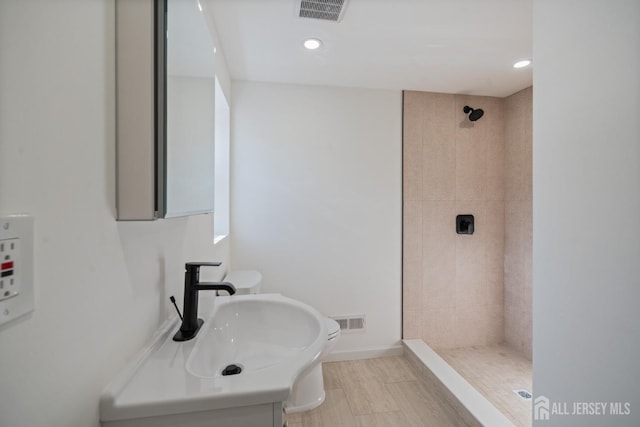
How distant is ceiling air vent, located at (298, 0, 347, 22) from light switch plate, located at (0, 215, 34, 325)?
157 cm

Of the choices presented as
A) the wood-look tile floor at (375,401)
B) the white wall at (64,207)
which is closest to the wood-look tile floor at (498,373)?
the wood-look tile floor at (375,401)

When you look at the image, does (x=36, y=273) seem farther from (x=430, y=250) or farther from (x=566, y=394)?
(x=430, y=250)

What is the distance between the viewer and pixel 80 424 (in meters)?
0.59

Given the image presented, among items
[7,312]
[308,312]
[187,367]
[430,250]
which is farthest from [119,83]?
[430,250]

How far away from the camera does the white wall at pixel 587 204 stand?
0.85 m

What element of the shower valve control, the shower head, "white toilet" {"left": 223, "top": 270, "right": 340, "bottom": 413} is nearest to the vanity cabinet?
"white toilet" {"left": 223, "top": 270, "right": 340, "bottom": 413}

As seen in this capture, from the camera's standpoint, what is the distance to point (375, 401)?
6.72ft

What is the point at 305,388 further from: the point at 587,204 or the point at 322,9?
the point at 322,9

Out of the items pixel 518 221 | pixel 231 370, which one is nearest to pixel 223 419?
pixel 231 370

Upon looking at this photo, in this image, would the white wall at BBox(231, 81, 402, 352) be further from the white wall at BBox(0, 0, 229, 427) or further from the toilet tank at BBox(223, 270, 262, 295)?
the white wall at BBox(0, 0, 229, 427)

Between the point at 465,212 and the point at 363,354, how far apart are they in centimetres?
159

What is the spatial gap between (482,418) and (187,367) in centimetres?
176

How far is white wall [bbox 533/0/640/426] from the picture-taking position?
0.85 metres

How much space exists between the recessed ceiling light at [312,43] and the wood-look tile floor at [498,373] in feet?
8.77
